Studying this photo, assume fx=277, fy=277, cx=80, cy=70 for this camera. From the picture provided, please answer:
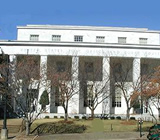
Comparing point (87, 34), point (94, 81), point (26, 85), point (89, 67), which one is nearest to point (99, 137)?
point (26, 85)

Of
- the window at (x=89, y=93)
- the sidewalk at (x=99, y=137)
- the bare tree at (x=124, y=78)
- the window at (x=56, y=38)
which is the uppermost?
the window at (x=56, y=38)

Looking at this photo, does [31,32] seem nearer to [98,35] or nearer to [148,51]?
[98,35]

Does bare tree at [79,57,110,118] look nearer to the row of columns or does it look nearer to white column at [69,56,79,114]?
the row of columns

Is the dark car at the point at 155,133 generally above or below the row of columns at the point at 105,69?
below

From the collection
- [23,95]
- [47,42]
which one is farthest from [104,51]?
[23,95]

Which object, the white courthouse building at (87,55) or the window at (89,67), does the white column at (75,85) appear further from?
the window at (89,67)

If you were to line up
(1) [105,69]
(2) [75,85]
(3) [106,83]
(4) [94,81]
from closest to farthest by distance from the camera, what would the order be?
(2) [75,85] → (4) [94,81] → (3) [106,83] → (1) [105,69]

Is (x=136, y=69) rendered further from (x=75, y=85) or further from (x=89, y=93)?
(x=75, y=85)

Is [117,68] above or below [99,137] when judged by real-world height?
above

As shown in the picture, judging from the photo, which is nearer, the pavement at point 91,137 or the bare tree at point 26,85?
the pavement at point 91,137

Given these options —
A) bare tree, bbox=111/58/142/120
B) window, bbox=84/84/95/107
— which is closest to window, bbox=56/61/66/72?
window, bbox=84/84/95/107

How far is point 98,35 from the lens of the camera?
48.6m

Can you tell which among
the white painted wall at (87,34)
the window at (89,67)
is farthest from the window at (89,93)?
the white painted wall at (87,34)

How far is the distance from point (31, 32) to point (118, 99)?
18847 millimetres
